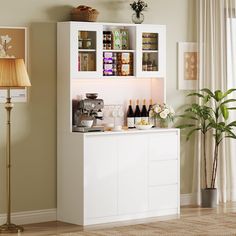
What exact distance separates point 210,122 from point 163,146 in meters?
0.79

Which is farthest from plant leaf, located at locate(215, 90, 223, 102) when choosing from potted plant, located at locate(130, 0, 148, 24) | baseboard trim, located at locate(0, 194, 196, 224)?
baseboard trim, located at locate(0, 194, 196, 224)

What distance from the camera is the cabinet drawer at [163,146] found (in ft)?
26.1

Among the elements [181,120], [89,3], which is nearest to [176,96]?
[181,120]

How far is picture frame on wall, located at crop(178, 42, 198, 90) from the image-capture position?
8680 mm

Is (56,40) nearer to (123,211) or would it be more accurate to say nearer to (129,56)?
(129,56)

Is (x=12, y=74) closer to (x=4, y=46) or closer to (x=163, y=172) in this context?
(x=4, y=46)

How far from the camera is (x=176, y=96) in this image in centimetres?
868

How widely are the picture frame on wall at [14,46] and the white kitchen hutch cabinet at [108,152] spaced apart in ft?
1.25

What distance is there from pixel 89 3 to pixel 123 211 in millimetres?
2234

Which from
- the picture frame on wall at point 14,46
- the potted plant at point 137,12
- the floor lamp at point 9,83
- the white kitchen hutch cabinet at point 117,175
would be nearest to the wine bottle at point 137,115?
the white kitchen hutch cabinet at point 117,175

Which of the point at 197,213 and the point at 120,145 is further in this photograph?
the point at 197,213

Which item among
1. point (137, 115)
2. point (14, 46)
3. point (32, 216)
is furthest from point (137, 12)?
point (32, 216)

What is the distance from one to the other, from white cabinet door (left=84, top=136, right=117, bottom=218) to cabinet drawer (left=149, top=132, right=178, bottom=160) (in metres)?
0.51

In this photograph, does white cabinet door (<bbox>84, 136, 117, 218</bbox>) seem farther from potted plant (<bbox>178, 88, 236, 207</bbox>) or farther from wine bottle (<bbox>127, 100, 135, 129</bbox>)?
potted plant (<bbox>178, 88, 236, 207</bbox>)
